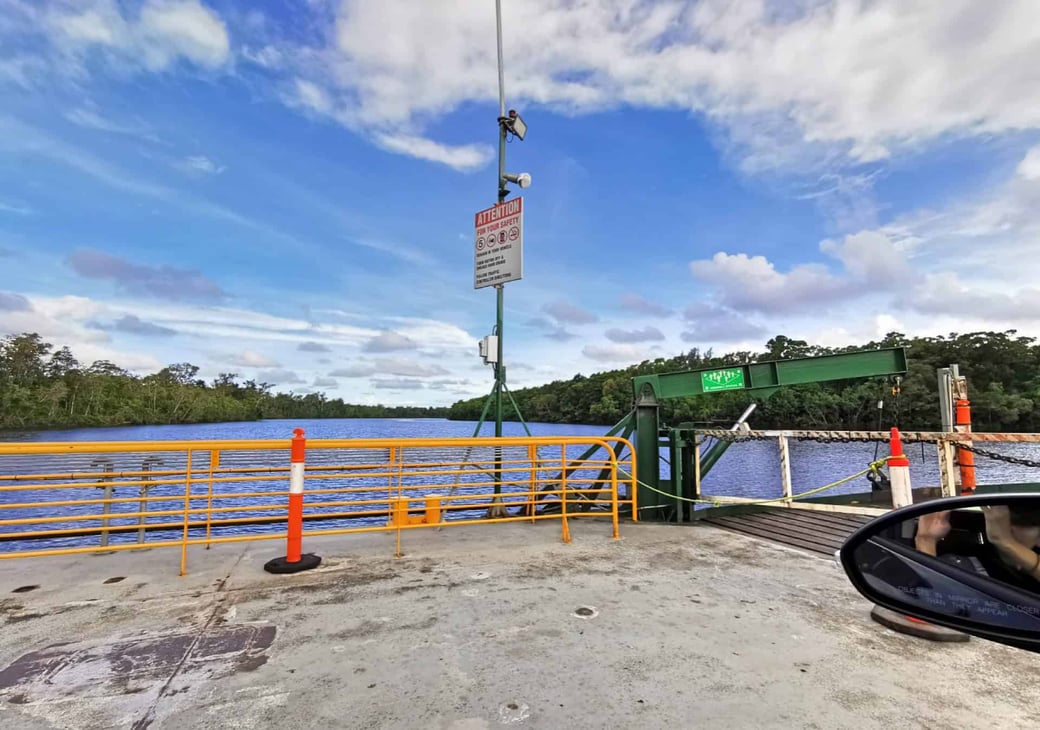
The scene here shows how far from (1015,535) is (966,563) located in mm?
156

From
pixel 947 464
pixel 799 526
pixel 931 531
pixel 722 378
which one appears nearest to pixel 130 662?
pixel 931 531

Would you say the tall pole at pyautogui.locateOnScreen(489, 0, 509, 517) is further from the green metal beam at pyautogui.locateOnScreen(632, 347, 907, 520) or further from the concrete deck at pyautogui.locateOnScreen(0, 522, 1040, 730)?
Result: the concrete deck at pyautogui.locateOnScreen(0, 522, 1040, 730)

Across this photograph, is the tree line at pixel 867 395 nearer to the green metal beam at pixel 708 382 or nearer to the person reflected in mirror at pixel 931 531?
the green metal beam at pixel 708 382

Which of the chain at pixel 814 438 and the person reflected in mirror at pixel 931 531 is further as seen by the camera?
the chain at pixel 814 438

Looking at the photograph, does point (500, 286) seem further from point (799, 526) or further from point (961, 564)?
point (961, 564)

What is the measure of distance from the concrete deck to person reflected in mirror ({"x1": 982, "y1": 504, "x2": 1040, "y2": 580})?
1.30 m

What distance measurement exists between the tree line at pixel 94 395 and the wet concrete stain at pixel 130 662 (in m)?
64.0

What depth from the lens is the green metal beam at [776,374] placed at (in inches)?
244

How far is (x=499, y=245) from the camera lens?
263 inches

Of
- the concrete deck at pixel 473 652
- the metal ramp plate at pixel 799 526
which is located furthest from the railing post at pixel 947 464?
the concrete deck at pixel 473 652

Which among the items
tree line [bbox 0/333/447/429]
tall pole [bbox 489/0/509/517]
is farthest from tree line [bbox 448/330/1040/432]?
tree line [bbox 0/333/447/429]

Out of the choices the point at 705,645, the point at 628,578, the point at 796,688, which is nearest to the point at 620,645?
the point at 705,645

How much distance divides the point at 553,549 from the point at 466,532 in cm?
112

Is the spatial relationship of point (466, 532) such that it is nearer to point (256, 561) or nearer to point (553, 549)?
point (553, 549)
